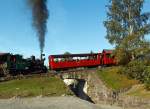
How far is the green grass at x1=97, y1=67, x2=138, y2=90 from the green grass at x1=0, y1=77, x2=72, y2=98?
23.5 ft

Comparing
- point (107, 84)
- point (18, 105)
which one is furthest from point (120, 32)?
point (18, 105)

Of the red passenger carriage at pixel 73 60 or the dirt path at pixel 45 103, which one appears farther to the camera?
the red passenger carriage at pixel 73 60

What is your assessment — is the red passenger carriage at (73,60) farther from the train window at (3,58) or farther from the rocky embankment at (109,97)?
the train window at (3,58)

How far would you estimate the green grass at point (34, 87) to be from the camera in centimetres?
5028

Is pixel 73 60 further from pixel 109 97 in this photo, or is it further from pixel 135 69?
pixel 109 97

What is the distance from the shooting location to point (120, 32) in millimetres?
70375

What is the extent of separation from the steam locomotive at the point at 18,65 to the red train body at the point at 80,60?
11.0 feet

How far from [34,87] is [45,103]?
27.3 ft

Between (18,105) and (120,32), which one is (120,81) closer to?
(120,32)

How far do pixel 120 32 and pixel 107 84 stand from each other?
517 inches

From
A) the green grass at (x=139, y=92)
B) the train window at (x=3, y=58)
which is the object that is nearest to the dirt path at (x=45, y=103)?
the green grass at (x=139, y=92)

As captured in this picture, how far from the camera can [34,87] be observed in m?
53.6

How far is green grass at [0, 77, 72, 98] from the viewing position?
50.3 m

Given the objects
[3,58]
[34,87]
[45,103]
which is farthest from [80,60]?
[45,103]
